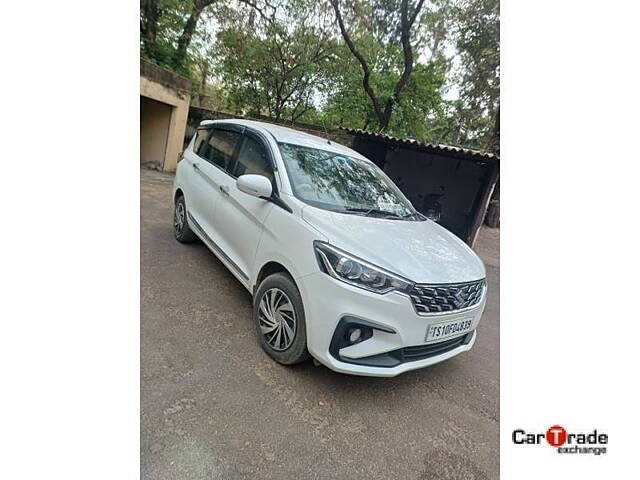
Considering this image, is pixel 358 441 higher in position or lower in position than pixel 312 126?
lower

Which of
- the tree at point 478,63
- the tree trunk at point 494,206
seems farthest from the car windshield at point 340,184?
the tree trunk at point 494,206

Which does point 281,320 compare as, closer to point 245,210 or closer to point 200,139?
point 245,210

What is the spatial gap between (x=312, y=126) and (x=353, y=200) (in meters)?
8.59

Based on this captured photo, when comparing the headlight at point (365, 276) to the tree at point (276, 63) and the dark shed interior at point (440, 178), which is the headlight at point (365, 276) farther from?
the tree at point (276, 63)

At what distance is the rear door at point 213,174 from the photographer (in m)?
3.07
